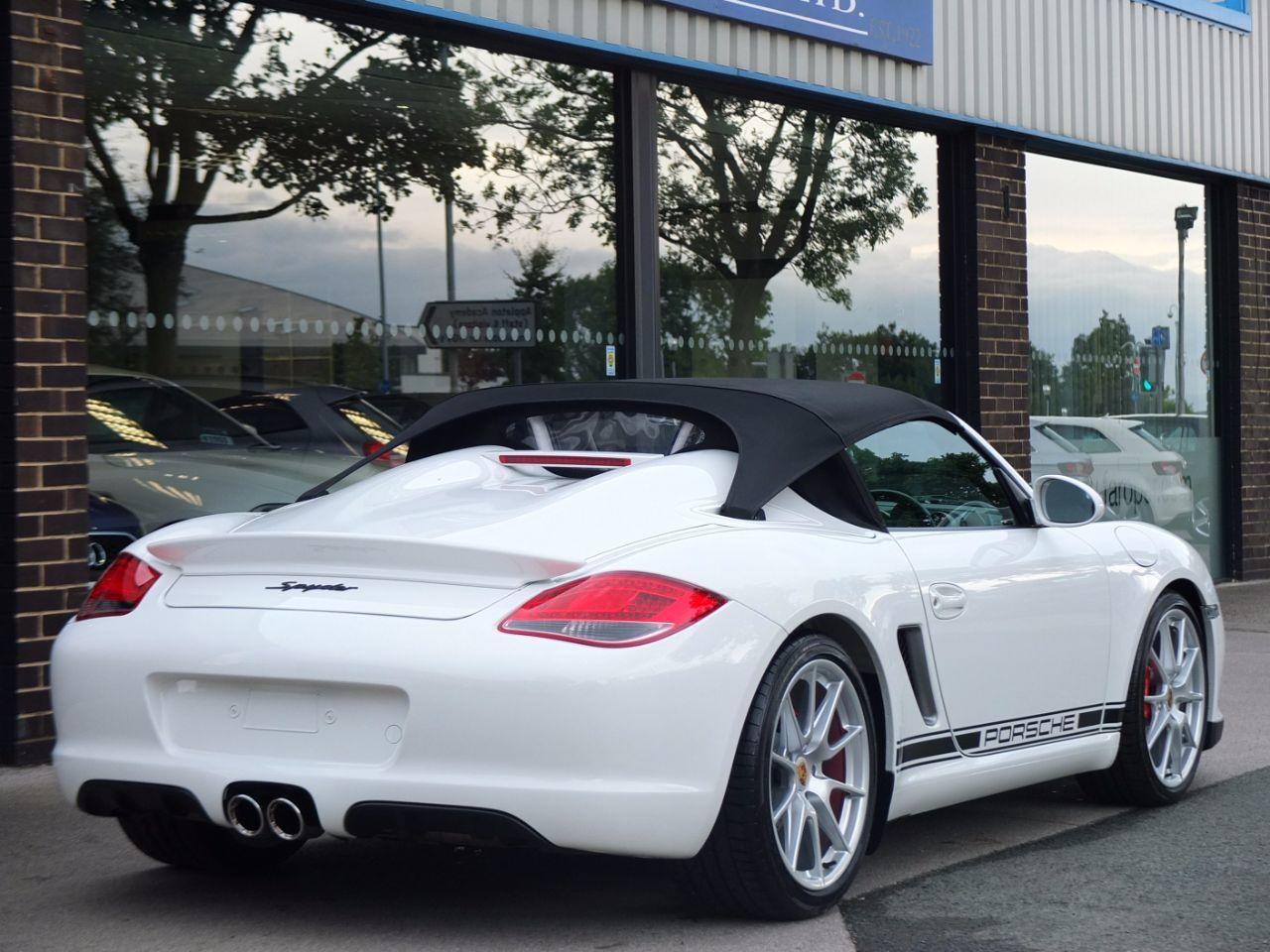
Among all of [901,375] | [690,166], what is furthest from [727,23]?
[901,375]

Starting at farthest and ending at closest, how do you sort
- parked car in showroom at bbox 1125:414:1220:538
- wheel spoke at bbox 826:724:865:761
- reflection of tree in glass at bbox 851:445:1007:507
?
parked car in showroom at bbox 1125:414:1220:538 → reflection of tree in glass at bbox 851:445:1007:507 → wheel spoke at bbox 826:724:865:761

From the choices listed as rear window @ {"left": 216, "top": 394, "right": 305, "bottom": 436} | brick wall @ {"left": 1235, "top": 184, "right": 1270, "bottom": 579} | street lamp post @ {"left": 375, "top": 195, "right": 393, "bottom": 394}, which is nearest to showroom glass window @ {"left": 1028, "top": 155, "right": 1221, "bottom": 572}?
brick wall @ {"left": 1235, "top": 184, "right": 1270, "bottom": 579}

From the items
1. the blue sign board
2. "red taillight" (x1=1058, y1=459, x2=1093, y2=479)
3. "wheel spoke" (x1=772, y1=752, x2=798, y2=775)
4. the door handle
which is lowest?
"wheel spoke" (x1=772, y1=752, x2=798, y2=775)

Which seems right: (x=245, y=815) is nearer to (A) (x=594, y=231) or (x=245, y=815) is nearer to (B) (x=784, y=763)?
(B) (x=784, y=763)

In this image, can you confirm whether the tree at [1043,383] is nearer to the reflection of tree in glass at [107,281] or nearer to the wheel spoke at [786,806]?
the reflection of tree in glass at [107,281]

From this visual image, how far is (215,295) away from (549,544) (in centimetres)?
419

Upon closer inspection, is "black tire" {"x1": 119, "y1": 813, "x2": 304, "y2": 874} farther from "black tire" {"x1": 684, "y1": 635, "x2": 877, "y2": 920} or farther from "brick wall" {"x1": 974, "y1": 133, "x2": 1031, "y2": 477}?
"brick wall" {"x1": 974, "y1": 133, "x2": 1031, "y2": 477}

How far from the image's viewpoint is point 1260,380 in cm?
1498

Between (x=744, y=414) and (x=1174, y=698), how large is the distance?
6.81ft

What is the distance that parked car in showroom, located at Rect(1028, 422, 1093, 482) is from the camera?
12.7 meters

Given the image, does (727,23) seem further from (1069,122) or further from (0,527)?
(0,527)

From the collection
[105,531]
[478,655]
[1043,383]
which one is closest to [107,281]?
[105,531]

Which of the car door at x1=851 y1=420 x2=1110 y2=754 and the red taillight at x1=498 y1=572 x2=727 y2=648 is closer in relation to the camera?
the red taillight at x1=498 y1=572 x2=727 y2=648

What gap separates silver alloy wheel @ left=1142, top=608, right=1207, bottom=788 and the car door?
15.3 inches
